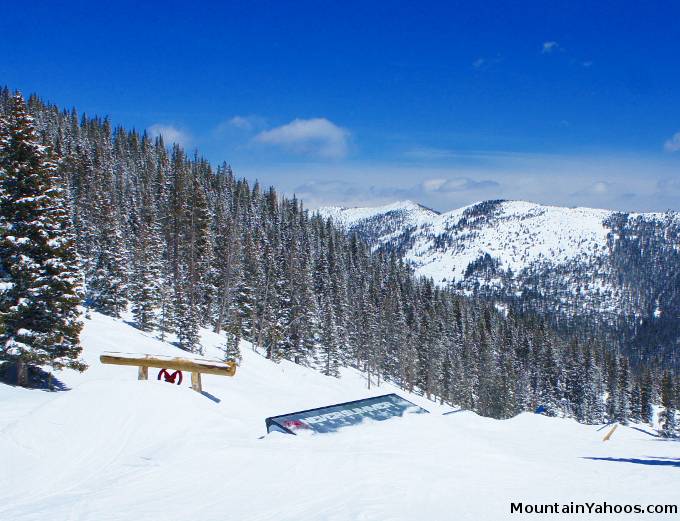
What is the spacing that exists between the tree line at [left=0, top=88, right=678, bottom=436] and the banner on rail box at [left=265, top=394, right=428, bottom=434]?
11697 mm

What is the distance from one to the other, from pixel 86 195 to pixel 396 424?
7042cm

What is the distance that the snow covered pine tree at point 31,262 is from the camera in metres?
17.2

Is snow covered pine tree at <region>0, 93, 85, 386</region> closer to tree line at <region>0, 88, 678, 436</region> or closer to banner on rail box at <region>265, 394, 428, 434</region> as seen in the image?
tree line at <region>0, 88, 678, 436</region>

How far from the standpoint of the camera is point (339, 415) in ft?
34.8

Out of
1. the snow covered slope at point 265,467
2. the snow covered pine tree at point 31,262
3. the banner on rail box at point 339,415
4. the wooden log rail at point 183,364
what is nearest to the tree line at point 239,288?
the snow covered pine tree at point 31,262

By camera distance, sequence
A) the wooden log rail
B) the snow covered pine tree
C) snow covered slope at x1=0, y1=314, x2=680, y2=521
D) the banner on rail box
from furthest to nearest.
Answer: the snow covered pine tree, the wooden log rail, the banner on rail box, snow covered slope at x1=0, y1=314, x2=680, y2=521

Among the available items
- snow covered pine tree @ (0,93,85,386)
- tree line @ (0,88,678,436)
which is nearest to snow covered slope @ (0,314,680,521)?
snow covered pine tree @ (0,93,85,386)

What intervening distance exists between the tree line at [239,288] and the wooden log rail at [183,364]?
496 centimetres

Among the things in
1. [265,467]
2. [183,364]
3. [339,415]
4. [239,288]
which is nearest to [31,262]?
[183,364]

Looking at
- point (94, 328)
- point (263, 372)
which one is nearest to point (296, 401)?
point (94, 328)

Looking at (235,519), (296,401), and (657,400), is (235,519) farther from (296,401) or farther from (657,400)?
(657,400)

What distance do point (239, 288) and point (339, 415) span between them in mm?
47763

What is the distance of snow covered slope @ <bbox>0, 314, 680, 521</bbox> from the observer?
20.3ft

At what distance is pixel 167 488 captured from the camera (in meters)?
6.94
